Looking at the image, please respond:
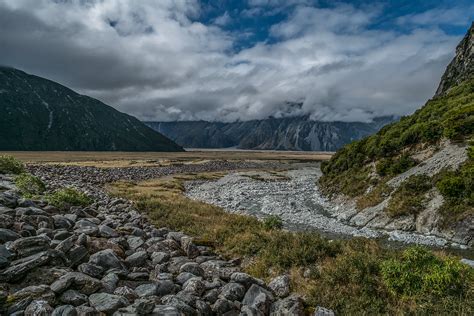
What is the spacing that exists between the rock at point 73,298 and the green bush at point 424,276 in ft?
28.1

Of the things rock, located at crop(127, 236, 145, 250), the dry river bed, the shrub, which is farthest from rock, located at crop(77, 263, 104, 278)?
the shrub

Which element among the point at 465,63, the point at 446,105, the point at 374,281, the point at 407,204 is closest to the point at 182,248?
the point at 374,281

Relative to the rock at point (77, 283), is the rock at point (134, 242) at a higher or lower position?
lower

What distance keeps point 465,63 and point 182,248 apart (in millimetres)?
65956

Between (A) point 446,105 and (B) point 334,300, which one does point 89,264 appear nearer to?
(B) point 334,300

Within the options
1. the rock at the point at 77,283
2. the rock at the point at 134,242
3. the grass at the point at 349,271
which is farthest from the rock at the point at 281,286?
the rock at the point at 134,242

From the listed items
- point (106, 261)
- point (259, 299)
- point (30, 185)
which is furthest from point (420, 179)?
point (30, 185)

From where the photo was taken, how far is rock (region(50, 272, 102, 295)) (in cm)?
756

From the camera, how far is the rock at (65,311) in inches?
256

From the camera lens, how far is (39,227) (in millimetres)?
12406

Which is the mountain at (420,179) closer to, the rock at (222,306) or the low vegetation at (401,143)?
the low vegetation at (401,143)

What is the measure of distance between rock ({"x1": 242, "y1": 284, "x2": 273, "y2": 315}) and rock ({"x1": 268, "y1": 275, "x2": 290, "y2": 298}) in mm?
471

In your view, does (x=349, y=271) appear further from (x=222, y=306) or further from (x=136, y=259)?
(x=136, y=259)

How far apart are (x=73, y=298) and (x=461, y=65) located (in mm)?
72187
